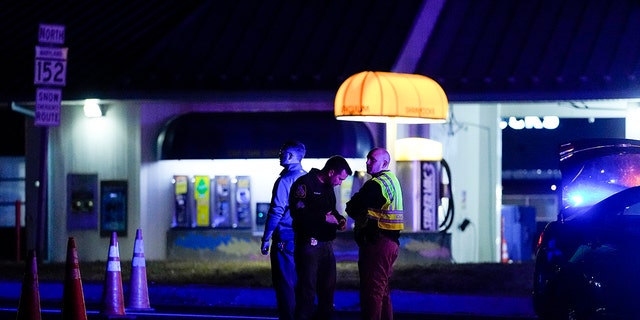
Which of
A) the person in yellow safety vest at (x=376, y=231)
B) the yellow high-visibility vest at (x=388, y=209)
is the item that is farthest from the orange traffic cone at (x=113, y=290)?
the yellow high-visibility vest at (x=388, y=209)

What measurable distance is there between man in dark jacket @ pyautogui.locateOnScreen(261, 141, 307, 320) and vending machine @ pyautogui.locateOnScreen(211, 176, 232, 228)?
11023 mm

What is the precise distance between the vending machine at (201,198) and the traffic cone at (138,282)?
8344 mm

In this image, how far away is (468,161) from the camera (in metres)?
25.3

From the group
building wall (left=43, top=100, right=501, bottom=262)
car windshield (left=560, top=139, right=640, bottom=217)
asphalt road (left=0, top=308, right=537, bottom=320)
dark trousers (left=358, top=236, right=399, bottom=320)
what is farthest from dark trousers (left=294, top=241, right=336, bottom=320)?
building wall (left=43, top=100, right=501, bottom=262)

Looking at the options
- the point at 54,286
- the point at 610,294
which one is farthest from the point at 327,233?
the point at 54,286

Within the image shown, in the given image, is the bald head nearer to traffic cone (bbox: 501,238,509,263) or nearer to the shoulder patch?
the shoulder patch

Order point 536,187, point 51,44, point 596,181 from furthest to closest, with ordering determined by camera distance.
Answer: point 536,187 < point 51,44 < point 596,181

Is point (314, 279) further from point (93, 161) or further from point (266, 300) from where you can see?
point (93, 161)

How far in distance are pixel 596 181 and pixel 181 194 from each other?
430 inches

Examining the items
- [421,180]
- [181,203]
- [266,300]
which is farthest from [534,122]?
[266,300]

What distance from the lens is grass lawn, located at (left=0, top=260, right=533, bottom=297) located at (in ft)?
57.2

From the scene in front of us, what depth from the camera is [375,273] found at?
38.9 ft

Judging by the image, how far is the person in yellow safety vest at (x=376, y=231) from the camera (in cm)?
1184

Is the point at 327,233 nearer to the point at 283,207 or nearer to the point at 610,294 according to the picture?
the point at 283,207
